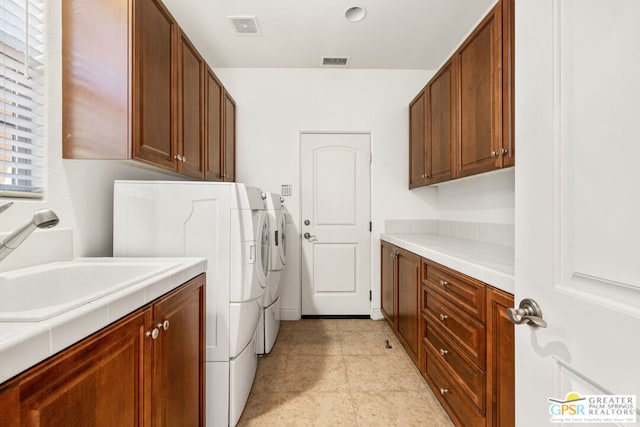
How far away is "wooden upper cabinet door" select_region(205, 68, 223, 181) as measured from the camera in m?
2.37

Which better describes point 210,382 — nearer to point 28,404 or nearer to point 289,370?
point 289,370

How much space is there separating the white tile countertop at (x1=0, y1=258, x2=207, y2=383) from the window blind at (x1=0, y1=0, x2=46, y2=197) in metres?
0.79

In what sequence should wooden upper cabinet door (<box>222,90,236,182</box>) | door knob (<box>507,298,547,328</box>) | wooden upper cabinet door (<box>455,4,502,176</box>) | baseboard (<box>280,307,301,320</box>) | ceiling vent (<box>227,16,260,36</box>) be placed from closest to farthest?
door knob (<box>507,298,547,328</box>), wooden upper cabinet door (<box>455,4,502,176</box>), ceiling vent (<box>227,16,260,36</box>), wooden upper cabinet door (<box>222,90,236,182</box>), baseboard (<box>280,307,301,320</box>)

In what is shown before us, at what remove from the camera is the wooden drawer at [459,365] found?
50.2 inches

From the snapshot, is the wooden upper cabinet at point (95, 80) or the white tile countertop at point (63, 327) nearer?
the white tile countertop at point (63, 327)

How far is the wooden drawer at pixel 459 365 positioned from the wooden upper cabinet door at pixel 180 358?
124 centimetres

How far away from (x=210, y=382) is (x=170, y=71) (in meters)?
1.79

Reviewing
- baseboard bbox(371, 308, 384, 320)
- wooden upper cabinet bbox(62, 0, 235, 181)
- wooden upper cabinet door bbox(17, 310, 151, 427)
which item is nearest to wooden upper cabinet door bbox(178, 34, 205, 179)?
wooden upper cabinet bbox(62, 0, 235, 181)

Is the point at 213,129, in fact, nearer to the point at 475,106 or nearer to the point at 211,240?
the point at 211,240

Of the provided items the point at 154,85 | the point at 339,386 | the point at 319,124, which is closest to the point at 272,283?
the point at 339,386

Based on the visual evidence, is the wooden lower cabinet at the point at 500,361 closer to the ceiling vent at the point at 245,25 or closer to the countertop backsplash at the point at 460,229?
the countertop backsplash at the point at 460,229

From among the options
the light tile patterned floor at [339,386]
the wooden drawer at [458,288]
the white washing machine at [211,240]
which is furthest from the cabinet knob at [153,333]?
the wooden drawer at [458,288]

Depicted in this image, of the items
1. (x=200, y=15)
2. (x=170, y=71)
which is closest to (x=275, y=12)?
(x=200, y=15)

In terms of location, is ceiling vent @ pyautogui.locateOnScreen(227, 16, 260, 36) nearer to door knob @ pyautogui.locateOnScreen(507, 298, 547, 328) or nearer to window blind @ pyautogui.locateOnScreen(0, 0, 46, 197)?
window blind @ pyautogui.locateOnScreen(0, 0, 46, 197)
